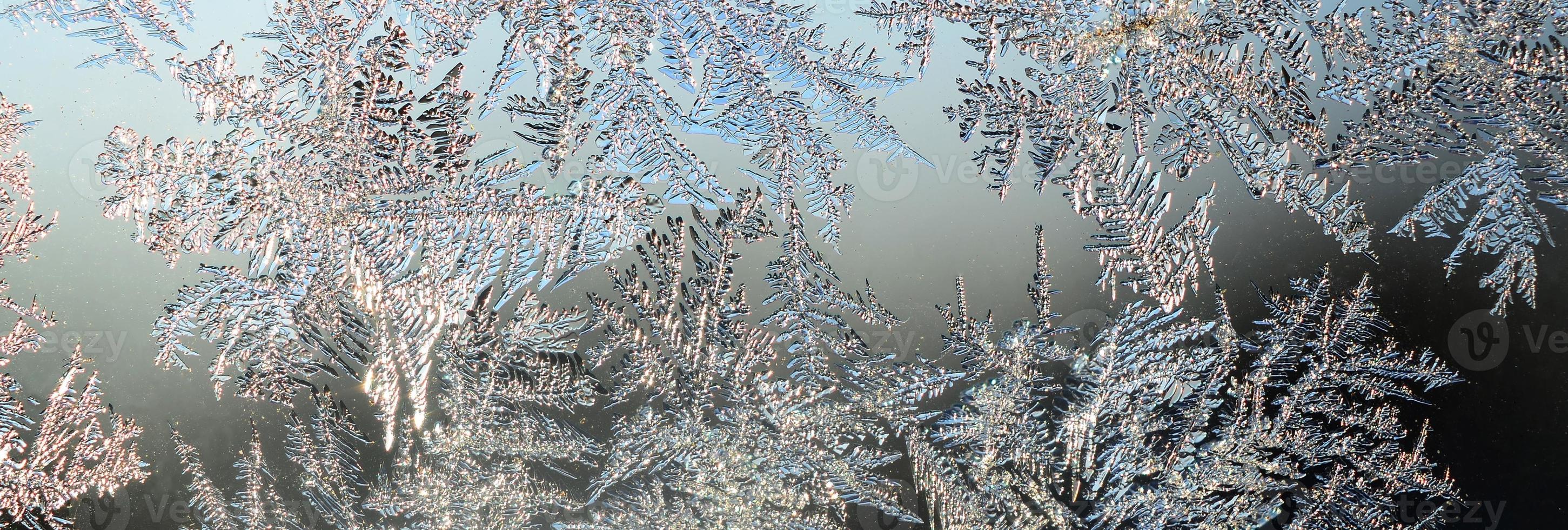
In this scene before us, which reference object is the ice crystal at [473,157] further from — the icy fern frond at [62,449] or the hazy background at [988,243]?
the icy fern frond at [62,449]

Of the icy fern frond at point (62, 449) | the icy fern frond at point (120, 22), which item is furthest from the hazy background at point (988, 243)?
the icy fern frond at point (62, 449)

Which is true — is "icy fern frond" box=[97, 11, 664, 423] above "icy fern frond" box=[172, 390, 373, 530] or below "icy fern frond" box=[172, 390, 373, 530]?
above

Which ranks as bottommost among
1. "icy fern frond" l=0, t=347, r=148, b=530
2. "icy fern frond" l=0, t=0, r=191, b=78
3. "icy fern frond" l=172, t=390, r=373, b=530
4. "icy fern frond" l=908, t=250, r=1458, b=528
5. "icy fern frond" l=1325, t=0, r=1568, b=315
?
"icy fern frond" l=908, t=250, r=1458, b=528

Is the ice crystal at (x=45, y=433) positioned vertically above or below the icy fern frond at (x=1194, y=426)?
above

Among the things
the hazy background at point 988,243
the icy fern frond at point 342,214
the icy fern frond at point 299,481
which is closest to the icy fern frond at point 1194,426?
the hazy background at point 988,243

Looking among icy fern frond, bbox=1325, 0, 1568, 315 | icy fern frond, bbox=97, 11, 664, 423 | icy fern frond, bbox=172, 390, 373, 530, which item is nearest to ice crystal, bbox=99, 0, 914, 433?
icy fern frond, bbox=97, 11, 664, 423

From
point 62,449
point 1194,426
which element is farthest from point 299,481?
point 1194,426

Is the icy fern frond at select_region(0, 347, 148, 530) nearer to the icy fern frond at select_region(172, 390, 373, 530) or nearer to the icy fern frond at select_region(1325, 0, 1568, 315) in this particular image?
the icy fern frond at select_region(172, 390, 373, 530)

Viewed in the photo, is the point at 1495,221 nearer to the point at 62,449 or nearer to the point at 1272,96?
the point at 1272,96

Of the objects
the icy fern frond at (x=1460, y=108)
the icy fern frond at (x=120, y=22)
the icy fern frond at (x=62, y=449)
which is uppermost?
the icy fern frond at (x=120, y=22)
